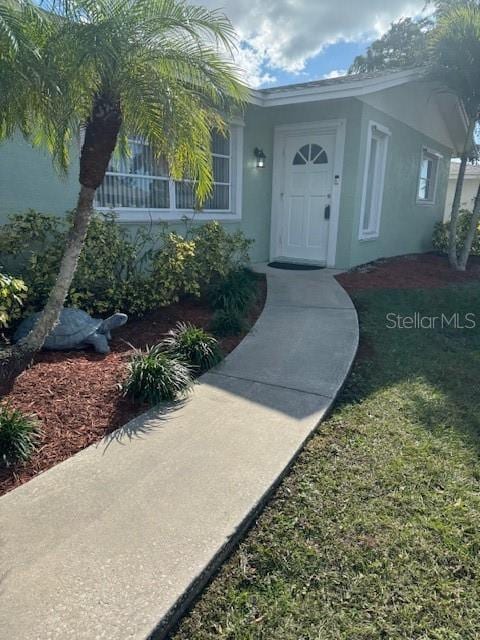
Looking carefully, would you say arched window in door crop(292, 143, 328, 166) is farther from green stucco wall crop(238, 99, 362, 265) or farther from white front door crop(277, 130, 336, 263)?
green stucco wall crop(238, 99, 362, 265)

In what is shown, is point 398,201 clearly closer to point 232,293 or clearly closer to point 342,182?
point 342,182

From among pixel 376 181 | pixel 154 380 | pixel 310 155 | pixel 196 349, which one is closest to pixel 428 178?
pixel 376 181

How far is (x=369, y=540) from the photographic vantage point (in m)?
2.21

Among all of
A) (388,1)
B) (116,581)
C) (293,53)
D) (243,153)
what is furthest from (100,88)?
(293,53)

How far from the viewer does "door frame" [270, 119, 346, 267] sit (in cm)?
825

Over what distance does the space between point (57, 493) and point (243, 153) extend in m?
7.35

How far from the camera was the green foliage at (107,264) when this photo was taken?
465 cm

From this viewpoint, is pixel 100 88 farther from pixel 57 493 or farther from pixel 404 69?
pixel 404 69

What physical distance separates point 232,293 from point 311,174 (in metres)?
4.24

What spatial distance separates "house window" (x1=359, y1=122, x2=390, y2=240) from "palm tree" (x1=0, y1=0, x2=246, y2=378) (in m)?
5.80

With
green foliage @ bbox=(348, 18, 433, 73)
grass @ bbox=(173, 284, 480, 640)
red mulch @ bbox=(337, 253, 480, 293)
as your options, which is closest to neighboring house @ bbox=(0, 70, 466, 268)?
red mulch @ bbox=(337, 253, 480, 293)

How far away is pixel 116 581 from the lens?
5.98 feet

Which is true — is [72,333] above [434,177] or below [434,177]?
below

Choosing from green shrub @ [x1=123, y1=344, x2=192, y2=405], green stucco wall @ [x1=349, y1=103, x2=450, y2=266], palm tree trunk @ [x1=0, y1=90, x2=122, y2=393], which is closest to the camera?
palm tree trunk @ [x1=0, y1=90, x2=122, y2=393]
